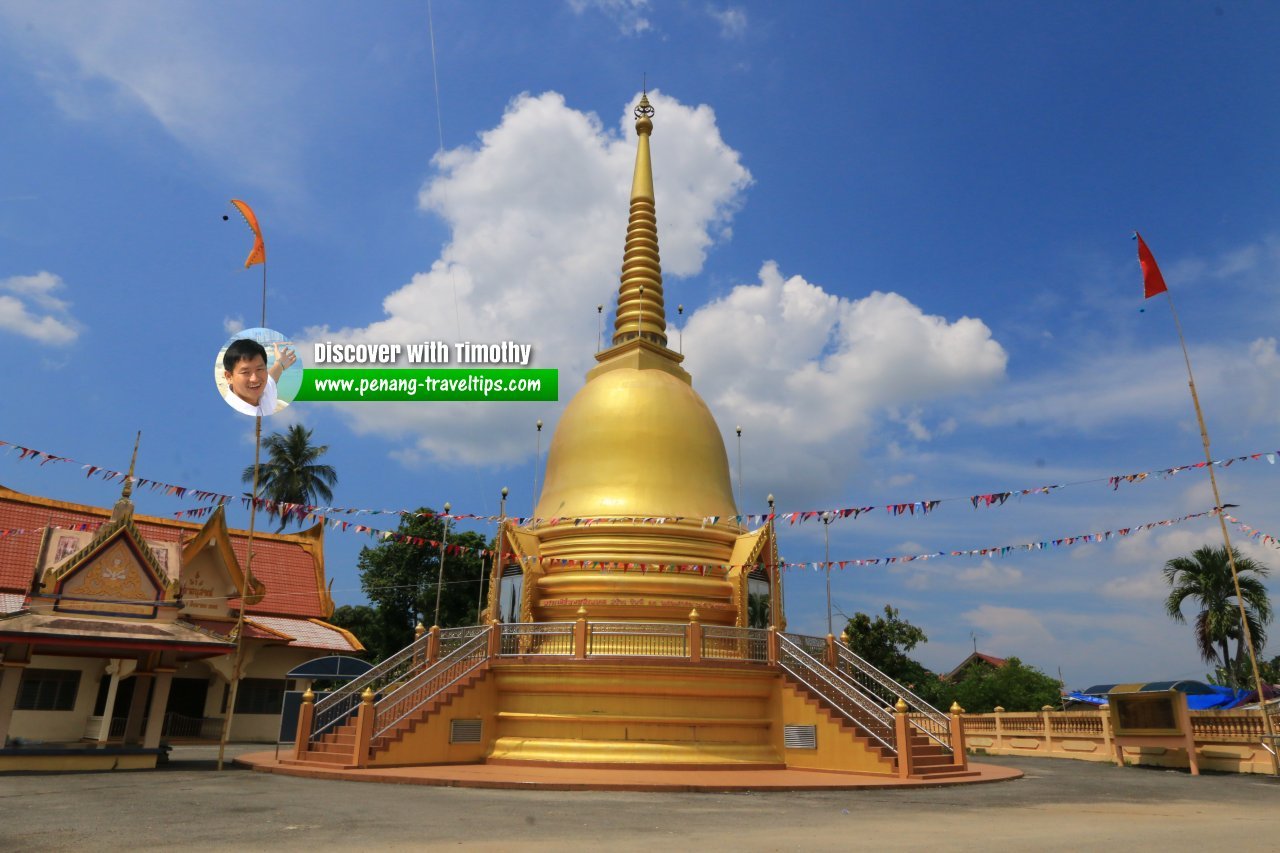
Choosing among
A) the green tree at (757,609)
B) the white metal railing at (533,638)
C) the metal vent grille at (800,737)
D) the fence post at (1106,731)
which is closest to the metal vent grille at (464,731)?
the white metal railing at (533,638)

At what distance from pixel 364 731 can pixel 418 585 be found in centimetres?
3015

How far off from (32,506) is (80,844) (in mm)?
22714

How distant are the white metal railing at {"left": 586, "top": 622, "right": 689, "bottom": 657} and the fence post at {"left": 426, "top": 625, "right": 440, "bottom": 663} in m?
4.34

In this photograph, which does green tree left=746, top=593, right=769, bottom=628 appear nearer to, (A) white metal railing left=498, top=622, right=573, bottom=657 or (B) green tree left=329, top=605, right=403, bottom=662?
(A) white metal railing left=498, top=622, right=573, bottom=657

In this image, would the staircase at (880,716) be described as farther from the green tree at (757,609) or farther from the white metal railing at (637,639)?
the white metal railing at (637,639)

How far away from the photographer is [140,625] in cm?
1875

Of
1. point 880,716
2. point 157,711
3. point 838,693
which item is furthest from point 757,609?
point 157,711

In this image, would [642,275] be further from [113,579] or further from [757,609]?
[113,579]

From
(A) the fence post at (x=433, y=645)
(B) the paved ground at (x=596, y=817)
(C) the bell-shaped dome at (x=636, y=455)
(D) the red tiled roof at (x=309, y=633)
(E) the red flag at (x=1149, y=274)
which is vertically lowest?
(B) the paved ground at (x=596, y=817)

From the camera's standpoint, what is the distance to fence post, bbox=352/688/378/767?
54.5ft

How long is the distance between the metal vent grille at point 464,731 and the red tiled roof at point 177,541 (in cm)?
812

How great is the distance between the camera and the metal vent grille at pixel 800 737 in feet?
59.8

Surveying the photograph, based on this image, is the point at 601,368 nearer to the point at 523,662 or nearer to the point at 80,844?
the point at 523,662

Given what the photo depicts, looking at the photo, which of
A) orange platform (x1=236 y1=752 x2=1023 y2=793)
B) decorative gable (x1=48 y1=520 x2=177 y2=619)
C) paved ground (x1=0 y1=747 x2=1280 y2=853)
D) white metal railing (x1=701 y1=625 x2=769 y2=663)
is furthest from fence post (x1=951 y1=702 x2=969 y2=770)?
decorative gable (x1=48 y1=520 x2=177 y2=619)
